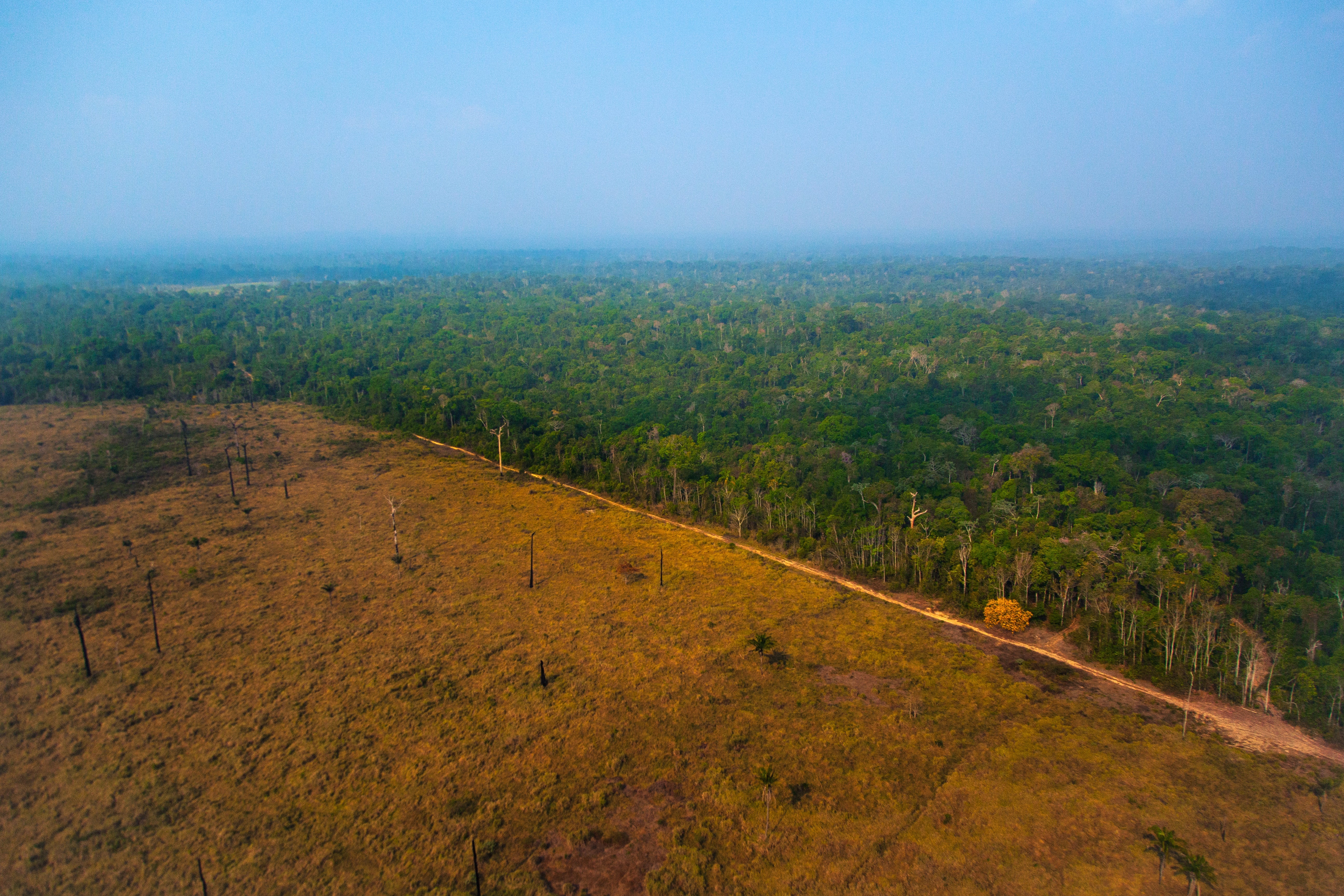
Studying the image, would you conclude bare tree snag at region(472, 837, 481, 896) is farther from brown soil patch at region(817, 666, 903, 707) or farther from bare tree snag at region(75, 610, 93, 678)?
bare tree snag at region(75, 610, 93, 678)

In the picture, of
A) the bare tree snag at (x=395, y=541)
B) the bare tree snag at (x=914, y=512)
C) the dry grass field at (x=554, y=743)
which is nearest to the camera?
the dry grass field at (x=554, y=743)

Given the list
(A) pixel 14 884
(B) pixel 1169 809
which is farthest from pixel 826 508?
(A) pixel 14 884

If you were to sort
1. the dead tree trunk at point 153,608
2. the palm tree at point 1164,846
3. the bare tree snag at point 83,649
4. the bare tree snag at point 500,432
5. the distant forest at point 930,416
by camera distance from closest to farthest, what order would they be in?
the palm tree at point 1164,846 < the bare tree snag at point 83,649 < the dead tree trunk at point 153,608 < the distant forest at point 930,416 < the bare tree snag at point 500,432

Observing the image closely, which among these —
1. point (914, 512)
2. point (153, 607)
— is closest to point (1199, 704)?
point (914, 512)

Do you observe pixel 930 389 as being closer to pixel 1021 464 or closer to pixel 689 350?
pixel 1021 464

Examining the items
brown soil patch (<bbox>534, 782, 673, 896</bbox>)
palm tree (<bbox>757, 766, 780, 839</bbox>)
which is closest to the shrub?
palm tree (<bbox>757, 766, 780, 839</bbox>)

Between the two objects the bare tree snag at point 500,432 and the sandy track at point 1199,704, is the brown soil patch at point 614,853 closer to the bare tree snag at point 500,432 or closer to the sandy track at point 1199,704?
the sandy track at point 1199,704

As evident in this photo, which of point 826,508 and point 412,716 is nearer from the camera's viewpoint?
point 412,716

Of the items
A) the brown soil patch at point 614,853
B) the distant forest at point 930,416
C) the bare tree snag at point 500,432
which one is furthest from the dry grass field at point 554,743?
the bare tree snag at point 500,432

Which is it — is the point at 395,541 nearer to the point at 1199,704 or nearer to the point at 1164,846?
the point at 1164,846
